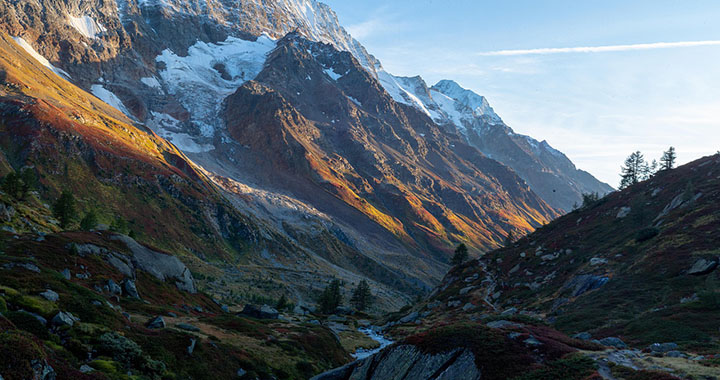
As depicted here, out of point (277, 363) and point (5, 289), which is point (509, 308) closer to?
point (277, 363)

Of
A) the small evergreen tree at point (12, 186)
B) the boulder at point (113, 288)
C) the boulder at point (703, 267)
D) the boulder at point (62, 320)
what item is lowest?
the small evergreen tree at point (12, 186)

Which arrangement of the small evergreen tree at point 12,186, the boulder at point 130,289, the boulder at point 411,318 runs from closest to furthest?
the boulder at point 130,289 → the small evergreen tree at point 12,186 → the boulder at point 411,318

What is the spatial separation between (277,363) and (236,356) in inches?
197

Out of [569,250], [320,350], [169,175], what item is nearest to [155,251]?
[320,350]

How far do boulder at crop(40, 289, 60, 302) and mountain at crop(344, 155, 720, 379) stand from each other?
19907 mm

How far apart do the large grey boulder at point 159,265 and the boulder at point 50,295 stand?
27803mm

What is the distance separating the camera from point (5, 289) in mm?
23859

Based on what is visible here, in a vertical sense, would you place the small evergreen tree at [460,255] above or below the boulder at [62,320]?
above

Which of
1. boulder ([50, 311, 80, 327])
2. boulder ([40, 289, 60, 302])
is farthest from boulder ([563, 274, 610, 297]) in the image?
boulder ([40, 289, 60, 302])

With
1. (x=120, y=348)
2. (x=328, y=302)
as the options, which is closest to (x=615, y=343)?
(x=120, y=348)

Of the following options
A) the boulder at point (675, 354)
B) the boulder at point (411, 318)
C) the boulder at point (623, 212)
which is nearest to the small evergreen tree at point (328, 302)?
the boulder at point (411, 318)

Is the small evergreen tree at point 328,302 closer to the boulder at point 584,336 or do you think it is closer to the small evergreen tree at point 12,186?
the small evergreen tree at point 12,186

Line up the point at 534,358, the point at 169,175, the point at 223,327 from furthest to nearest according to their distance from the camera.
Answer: the point at 169,175
the point at 223,327
the point at 534,358

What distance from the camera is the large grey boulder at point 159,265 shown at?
54938 mm
